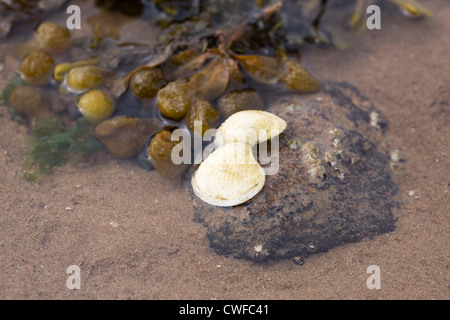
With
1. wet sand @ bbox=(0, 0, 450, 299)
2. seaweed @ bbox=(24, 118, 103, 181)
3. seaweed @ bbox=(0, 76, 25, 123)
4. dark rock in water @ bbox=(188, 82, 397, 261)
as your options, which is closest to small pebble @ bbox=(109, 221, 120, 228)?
wet sand @ bbox=(0, 0, 450, 299)

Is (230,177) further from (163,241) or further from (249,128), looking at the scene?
(163,241)

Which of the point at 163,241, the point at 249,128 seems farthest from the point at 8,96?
the point at 249,128

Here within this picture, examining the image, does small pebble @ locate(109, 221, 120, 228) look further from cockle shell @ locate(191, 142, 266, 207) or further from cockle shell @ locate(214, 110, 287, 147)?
cockle shell @ locate(214, 110, 287, 147)

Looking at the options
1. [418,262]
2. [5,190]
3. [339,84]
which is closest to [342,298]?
[418,262]

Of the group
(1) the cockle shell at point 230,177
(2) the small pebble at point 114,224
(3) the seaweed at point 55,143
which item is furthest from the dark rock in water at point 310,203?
(3) the seaweed at point 55,143

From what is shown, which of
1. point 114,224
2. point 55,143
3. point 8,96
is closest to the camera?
point 114,224

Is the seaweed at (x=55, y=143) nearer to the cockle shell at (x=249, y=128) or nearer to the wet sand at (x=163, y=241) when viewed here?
the wet sand at (x=163, y=241)
